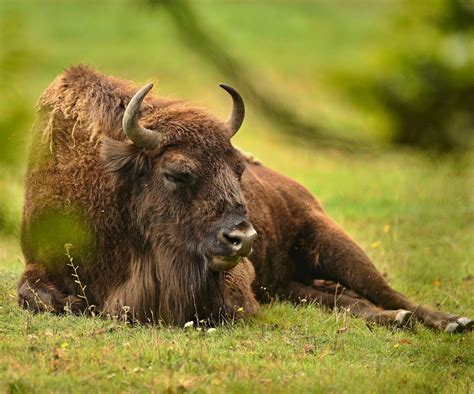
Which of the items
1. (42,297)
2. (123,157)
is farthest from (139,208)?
(42,297)

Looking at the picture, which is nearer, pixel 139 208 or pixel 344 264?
pixel 139 208

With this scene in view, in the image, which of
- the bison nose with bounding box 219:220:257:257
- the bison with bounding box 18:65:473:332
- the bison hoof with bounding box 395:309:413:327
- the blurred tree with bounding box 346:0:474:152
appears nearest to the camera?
the blurred tree with bounding box 346:0:474:152

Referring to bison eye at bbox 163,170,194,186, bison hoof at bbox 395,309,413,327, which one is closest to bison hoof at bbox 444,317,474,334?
bison hoof at bbox 395,309,413,327

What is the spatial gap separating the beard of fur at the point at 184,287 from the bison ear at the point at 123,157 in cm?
68

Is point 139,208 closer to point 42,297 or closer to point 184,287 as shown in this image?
point 184,287

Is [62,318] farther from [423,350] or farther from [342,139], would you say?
[342,139]

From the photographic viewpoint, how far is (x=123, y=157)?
24.2 feet

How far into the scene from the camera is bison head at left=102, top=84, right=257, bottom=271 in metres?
6.98

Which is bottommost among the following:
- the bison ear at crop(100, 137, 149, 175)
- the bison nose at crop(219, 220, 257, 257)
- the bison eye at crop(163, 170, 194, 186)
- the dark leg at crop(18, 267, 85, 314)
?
the dark leg at crop(18, 267, 85, 314)

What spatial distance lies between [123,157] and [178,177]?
1.68ft

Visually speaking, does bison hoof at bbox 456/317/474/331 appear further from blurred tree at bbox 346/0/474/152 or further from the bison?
blurred tree at bbox 346/0/474/152

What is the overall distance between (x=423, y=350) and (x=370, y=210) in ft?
21.8

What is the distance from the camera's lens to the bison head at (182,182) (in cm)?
698

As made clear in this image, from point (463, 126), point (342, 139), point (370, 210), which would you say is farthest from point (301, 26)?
point (370, 210)
